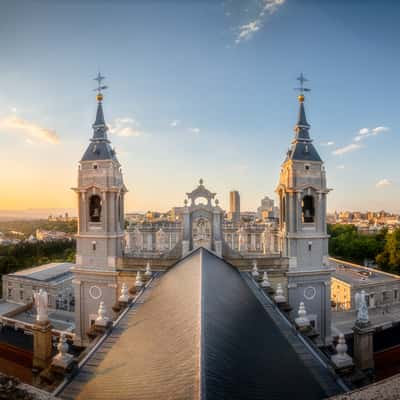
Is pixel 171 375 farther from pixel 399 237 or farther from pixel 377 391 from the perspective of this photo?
pixel 399 237

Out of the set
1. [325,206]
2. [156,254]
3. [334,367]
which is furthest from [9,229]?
[334,367]

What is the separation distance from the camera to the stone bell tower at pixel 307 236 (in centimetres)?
1928

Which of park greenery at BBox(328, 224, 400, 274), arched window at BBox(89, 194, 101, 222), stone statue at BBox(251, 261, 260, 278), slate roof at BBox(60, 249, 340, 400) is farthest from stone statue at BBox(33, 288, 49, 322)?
park greenery at BBox(328, 224, 400, 274)

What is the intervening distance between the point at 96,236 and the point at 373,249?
52.4m

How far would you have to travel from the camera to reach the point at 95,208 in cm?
2047

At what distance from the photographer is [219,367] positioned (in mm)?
4336

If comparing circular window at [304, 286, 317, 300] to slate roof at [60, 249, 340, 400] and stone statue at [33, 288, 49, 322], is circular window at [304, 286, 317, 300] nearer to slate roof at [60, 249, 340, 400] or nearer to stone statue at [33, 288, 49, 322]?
slate roof at [60, 249, 340, 400]

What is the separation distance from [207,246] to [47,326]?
30.4 ft

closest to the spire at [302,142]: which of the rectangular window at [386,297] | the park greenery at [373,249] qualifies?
the rectangular window at [386,297]

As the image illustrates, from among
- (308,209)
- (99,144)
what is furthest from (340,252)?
(99,144)

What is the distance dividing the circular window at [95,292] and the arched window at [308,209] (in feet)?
47.4

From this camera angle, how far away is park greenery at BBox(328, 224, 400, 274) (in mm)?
44625

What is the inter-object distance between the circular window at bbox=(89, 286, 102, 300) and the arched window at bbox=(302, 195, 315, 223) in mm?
14434

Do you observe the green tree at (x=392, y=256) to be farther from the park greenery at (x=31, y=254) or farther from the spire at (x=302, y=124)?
the park greenery at (x=31, y=254)
